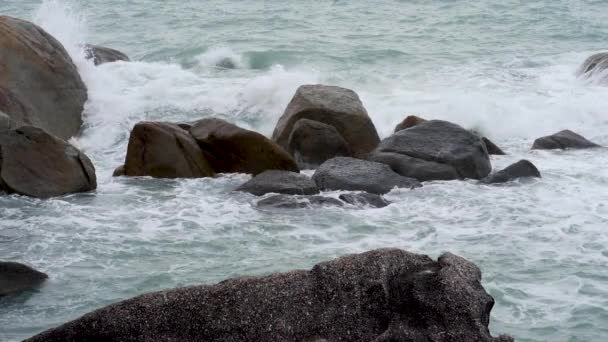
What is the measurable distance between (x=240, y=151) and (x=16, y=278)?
4511 mm

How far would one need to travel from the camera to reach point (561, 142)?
12.7 metres

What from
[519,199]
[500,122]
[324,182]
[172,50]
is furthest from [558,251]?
[172,50]

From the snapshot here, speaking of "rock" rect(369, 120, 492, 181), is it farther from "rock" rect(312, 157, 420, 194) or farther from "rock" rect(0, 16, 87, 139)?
"rock" rect(0, 16, 87, 139)

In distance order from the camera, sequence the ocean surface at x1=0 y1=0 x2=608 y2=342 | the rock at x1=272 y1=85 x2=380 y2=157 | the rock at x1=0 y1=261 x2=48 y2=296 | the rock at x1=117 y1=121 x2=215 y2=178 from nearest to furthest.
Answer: the rock at x1=0 y1=261 x2=48 y2=296, the ocean surface at x1=0 y1=0 x2=608 y2=342, the rock at x1=117 y1=121 x2=215 y2=178, the rock at x1=272 y1=85 x2=380 y2=157

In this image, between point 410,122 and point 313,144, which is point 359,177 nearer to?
point 313,144

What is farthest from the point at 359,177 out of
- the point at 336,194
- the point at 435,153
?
the point at 435,153

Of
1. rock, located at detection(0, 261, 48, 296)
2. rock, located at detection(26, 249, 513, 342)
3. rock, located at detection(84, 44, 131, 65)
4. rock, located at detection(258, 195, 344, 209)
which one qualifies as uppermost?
rock, located at detection(26, 249, 513, 342)

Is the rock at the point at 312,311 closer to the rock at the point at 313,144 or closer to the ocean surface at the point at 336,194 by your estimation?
the ocean surface at the point at 336,194

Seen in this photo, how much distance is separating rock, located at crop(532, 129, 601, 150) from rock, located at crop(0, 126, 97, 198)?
20.7 ft

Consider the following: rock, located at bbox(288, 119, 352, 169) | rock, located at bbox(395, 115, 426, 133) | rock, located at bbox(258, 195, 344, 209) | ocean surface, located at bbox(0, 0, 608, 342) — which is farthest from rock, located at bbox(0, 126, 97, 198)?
rock, located at bbox(395, 115, 426, 133)

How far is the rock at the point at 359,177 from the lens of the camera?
10.4m

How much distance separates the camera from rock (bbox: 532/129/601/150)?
41.7ft

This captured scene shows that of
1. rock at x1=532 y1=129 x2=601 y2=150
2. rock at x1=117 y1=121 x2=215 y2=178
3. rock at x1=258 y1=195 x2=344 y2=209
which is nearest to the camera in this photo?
rock at x1=258 y1=195 x2=344 y2=209

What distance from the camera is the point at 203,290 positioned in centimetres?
495
